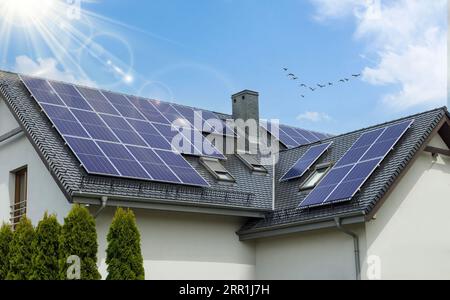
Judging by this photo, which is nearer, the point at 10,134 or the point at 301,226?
the point at 301,226

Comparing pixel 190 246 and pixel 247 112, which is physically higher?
pixel 247 112

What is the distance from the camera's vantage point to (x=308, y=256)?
1666 centimetres

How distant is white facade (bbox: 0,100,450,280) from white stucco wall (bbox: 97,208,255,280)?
24 mm

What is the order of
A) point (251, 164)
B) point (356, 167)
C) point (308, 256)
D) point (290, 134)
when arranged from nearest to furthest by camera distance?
point (308, 256), point (356, 167), point (251, 164), point (290, 134)

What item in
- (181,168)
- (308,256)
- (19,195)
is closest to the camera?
(308,256)

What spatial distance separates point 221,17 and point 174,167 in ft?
14.0

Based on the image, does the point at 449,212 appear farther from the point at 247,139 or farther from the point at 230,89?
the point at 230,89

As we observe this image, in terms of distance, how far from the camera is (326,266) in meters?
16.2

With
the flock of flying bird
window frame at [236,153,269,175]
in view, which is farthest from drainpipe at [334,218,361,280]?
the flock of flying bird

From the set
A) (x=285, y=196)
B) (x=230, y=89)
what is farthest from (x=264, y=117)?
(x=285, y=196)

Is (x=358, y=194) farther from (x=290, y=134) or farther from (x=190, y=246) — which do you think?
(x=290, y=134)

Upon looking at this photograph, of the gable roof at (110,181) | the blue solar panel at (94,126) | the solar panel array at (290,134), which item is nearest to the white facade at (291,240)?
the gable roof at (110,181)

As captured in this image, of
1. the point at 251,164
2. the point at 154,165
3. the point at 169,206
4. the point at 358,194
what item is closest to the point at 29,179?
the point at 154,165

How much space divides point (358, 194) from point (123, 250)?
5.75 metres
